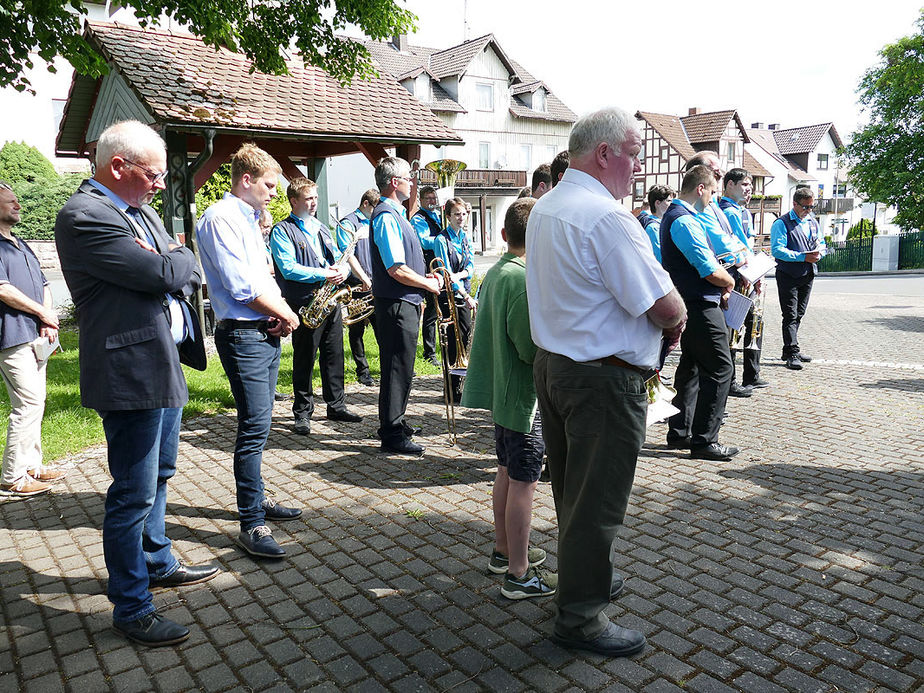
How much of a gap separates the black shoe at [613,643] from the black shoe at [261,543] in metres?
1.76

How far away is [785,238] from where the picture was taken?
941cm

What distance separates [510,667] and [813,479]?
3242 mm

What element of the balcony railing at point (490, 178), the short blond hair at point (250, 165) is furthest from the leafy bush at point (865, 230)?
the short blond hair at point (250, 165)

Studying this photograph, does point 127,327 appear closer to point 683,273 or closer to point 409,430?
point 409,430

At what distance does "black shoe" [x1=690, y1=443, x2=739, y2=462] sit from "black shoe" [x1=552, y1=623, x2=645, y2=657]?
2.92 m

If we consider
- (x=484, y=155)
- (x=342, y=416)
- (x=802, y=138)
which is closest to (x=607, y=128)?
(x=342, y=416)

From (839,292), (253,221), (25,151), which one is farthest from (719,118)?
(253,221)

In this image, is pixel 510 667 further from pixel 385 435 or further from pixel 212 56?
pixel 212 56

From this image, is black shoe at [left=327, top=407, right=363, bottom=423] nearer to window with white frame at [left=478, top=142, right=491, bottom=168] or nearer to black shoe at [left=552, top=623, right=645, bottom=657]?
black shoe at [left=552, top=623, right=645, bottom=657]

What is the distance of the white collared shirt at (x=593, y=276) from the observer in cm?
284

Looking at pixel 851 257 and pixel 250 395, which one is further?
pixel 851 257

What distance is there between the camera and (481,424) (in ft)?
22.9

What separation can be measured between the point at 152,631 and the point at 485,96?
44262 millimetres

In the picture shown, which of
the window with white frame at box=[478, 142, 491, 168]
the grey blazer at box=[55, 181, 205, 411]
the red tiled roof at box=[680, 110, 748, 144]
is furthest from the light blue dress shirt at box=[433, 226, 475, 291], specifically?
the red tiled roof at box=[680, 110, 748, 144]
